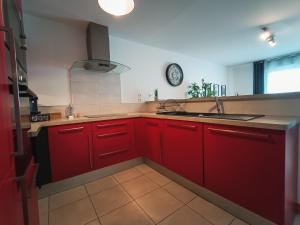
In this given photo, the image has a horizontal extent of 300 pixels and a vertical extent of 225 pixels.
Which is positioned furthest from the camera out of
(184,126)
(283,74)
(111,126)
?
(283,74)

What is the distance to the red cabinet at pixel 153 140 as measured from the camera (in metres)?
2.09

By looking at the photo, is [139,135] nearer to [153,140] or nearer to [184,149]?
[153,140]

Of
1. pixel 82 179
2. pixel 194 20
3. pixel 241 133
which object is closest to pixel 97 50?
pixel 194 20

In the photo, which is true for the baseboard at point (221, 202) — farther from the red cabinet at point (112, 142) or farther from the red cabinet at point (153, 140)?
the red cabinet at point (112, 142)

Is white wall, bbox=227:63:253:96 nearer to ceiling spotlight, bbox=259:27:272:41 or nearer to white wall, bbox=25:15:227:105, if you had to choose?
ceiling spotlight, bbox=259:27:272:41

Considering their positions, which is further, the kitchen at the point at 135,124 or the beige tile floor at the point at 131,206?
the beige tile floor at the point at 131,206

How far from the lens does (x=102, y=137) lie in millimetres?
2062

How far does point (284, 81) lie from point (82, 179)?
5468 millimetres

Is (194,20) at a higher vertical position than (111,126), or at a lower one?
higher

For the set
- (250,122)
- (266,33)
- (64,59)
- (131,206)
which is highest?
(266,33)

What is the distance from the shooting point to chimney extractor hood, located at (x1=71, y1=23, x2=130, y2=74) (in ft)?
7.37

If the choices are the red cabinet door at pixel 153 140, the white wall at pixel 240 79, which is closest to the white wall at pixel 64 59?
the red cabinet door at pixel 153 140

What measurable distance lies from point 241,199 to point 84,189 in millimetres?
1656

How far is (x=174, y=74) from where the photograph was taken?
3.68 meters
